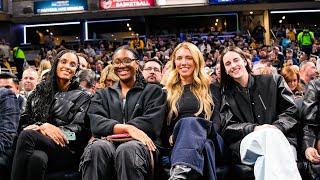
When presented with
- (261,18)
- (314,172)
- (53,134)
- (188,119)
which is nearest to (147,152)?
(188,119)

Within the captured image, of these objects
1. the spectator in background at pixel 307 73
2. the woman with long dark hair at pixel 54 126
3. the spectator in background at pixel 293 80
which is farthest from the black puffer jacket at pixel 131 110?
the spectator in background at pixel 307 73

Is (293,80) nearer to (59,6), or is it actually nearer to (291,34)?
(291,34)

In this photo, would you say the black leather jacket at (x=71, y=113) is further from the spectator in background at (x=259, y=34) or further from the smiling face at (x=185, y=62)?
the spectator in background at (x=259, y=34)

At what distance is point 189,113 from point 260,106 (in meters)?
0.63

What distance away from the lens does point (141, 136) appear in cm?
338

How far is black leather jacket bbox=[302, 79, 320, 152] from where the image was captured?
3.67m

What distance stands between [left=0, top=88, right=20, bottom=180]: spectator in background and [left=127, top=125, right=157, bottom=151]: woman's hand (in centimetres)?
106

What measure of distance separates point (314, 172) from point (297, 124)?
0.55 m

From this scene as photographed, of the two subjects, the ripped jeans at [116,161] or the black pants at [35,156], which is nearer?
the ripped jeans at [116,161]

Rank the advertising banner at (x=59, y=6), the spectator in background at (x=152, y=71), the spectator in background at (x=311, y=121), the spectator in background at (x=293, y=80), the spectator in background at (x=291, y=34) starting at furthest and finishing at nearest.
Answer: the advertising banner at (x=59, y=6) < the spectator in background at (x=291, y=34) < the spectator in background at (x=293, y=80) < the spectator in background at (x=152, y=71) < the spectator in background at (x=311, y=121)

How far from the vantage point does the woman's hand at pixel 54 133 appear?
3529mm

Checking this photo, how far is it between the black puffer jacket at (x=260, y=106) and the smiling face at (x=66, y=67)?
4.52ft

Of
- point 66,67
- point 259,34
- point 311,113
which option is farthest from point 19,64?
point 311,113

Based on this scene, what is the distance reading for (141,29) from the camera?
2159 centimetres
